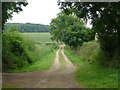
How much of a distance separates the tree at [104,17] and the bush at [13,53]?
28.9 feet

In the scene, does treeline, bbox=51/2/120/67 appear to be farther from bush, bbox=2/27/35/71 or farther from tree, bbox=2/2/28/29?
bush, bbox=2/27/35/71

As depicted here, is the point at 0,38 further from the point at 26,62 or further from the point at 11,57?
the point at 26,62

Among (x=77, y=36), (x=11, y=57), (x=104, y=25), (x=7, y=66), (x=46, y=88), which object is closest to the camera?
(x=46, y=88)

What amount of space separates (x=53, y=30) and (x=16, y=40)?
71.7 m

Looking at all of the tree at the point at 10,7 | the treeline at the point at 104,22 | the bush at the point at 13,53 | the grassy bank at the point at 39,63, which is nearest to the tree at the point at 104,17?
the treeline at the point at 104,22

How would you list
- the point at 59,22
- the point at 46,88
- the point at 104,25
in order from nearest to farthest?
the point at 46,88
the point at 104,25
the point at 59,22

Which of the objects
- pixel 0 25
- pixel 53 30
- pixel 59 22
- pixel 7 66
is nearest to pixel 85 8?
pixel 0 25

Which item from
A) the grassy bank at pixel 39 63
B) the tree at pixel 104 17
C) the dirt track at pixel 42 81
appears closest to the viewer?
the dirt track at pixel 42 81

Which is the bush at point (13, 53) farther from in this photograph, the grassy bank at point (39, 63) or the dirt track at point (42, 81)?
the dirt track at point (42, 81)

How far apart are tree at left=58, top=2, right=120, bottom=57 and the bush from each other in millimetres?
8812

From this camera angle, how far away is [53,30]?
11100cm

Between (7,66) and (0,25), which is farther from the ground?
(0,25)

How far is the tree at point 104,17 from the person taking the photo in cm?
2653

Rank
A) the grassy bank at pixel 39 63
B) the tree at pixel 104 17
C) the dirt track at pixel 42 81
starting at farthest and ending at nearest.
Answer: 1. the grassy bank at pixel 39 63
2. the tree at pixel 104 17
3. the dirt track at pixel 42 81
